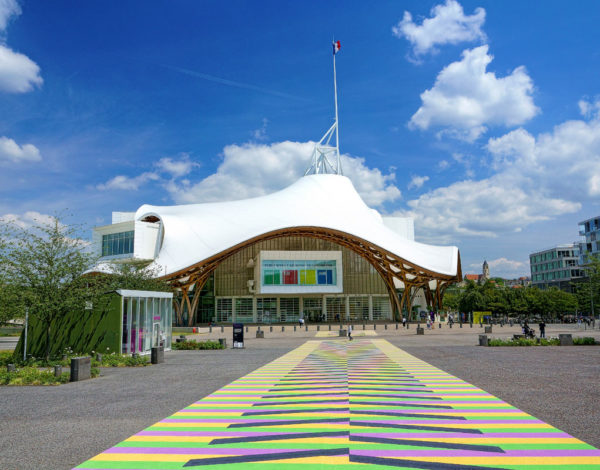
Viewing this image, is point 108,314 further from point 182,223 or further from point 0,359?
point 182,223

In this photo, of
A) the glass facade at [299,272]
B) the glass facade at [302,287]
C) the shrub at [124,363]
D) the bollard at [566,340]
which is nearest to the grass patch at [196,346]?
the shrub at [124,363]

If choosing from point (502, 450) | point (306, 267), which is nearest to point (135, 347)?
point (502, 450)

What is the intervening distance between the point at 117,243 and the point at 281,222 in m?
23.4

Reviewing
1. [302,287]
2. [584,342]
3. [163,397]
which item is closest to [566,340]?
[584,342]

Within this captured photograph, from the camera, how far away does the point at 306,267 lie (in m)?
66.1

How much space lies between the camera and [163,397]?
39.4ft

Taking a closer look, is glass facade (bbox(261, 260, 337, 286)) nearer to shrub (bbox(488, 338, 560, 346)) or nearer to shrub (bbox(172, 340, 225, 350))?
shrub (bbox(172, 340, 225, 350))

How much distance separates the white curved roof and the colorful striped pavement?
4304 cm

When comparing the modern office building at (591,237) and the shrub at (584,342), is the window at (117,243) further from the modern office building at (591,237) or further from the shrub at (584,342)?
the modern office building at (591,237)

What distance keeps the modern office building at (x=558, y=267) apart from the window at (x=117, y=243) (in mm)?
89073

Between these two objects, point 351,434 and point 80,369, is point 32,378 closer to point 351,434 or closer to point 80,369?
point 80,369

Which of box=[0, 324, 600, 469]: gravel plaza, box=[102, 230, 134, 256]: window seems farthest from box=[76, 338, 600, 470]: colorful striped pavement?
box=[102, 230, 134, 256]: window

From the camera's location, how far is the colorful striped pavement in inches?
263

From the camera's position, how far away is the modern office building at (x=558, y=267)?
109 metres
